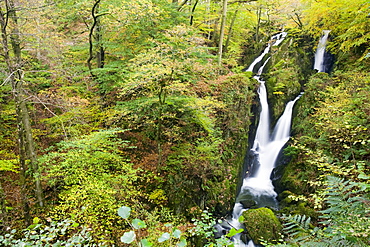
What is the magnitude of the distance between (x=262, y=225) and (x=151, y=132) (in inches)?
229

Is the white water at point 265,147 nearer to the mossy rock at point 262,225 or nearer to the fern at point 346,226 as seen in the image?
the mossy rock at point 262,225

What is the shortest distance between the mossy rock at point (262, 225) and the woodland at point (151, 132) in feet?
0.15

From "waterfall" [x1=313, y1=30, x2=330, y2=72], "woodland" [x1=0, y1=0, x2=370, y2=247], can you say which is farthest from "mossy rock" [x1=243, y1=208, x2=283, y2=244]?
"waterfall" [x1=313, y1=30, x2=330, y2=72]

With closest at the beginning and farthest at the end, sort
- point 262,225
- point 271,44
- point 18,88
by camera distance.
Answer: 1. point 18,88
2. point 262,225
3. point 271,44

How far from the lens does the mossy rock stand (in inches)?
279

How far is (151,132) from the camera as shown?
8453 mm

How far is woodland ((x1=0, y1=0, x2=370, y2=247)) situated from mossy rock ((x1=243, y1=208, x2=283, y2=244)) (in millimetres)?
46

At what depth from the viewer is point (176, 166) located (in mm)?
7496

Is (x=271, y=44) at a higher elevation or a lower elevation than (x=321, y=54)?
higher

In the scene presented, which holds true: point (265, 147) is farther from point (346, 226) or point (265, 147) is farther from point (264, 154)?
point (346, 226)

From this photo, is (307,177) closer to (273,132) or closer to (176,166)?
(273,132)

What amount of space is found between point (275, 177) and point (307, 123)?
3.40 m

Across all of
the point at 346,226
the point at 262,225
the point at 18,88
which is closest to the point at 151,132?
the point at 18,88

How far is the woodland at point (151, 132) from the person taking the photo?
4.81m
